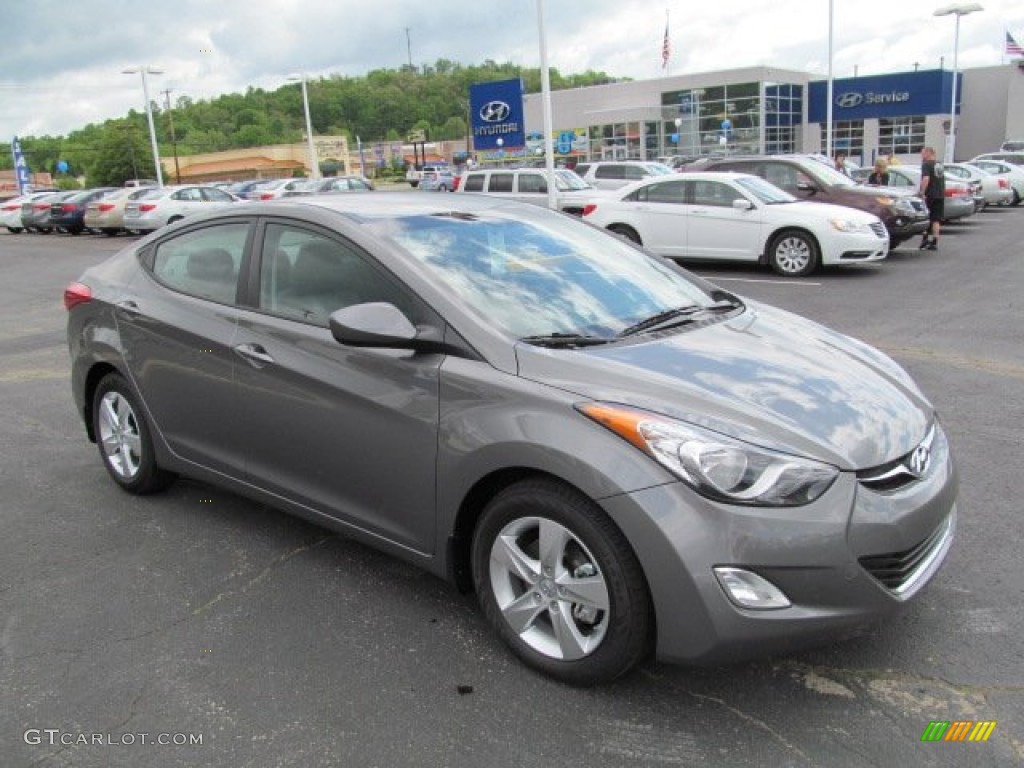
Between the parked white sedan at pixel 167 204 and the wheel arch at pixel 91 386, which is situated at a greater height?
the parked white sedan at pixel 167 204

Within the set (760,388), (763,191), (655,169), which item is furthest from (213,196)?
(760,388)

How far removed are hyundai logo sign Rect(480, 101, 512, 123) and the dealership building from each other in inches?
976

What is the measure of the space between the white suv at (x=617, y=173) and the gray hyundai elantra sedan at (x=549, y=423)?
20517mm

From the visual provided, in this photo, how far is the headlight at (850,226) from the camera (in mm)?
12414

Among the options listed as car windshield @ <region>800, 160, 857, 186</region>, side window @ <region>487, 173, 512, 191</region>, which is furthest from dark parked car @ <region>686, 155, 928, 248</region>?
side window @ <region>487, 173, 512, 191</region>

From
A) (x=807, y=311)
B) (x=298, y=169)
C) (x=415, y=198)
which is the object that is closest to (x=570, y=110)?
(x=298, y=169)

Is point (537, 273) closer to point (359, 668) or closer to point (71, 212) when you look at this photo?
point (359, 668)

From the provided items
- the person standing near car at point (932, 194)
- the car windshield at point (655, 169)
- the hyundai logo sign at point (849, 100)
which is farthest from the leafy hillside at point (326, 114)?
the person standing near car at point (932, 194)

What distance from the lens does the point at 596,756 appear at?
8.38 feet

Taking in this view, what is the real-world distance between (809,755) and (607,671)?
24.6 inches

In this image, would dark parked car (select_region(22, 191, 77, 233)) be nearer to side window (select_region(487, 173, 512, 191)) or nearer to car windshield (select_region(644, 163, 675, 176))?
side window (select_region(487, 173, 512, 191))

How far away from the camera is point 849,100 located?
57.1 metres

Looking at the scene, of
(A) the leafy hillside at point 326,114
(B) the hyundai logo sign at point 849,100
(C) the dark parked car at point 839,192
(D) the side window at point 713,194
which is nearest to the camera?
(D) the side window at point 713,194

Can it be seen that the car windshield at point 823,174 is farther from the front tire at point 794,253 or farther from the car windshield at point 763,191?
the front tire at point 794,253
